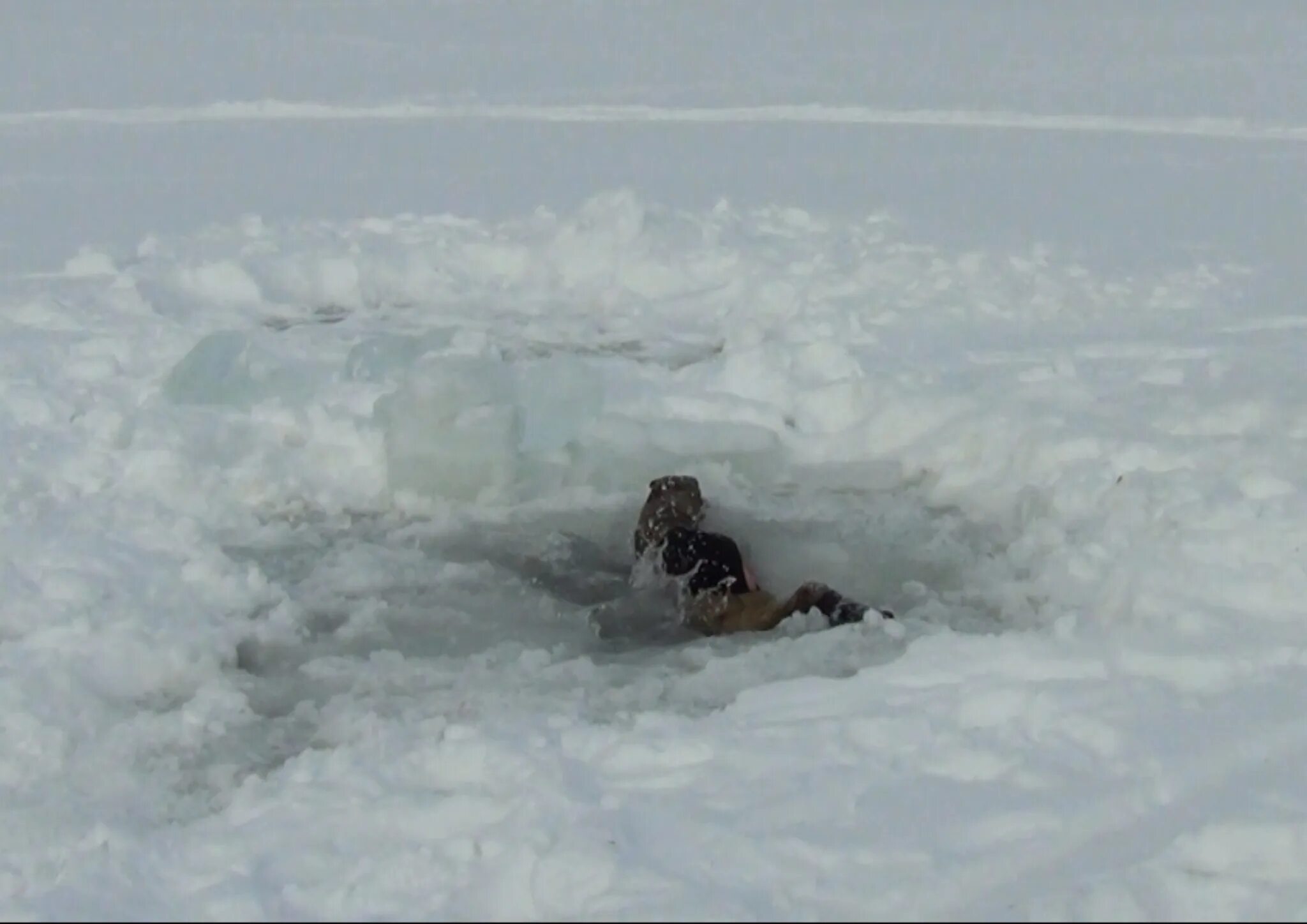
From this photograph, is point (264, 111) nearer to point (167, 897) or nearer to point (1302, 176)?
point (1302, 176)

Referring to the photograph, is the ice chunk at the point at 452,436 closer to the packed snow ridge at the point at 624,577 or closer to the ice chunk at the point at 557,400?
the packed snow ridge at the point at 624,577

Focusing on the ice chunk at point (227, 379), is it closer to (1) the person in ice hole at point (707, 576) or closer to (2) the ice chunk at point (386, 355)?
(2) the ice chunk at point (386, 355)

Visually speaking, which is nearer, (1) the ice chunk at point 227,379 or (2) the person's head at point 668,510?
(2) the person's head at point 668,510

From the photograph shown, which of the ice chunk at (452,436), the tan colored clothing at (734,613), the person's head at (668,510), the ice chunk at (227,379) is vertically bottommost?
the tan colored clothing at (734,613)

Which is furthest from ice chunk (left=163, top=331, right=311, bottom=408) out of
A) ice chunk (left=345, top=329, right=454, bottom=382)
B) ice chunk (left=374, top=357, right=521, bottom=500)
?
ice chunk (left=374, top=357, right=521, bottom=500)

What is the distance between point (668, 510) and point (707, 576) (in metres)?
0.40

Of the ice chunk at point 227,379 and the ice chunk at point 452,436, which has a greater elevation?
the ice chunk at point 227,379

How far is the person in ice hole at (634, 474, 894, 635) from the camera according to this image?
4.39m

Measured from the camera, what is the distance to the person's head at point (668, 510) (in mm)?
4883

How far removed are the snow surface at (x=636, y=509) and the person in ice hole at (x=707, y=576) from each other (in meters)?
0.13

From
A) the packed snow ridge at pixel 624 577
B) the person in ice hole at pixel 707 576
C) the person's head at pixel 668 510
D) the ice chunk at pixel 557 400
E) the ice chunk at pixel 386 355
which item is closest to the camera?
the packed snow ridge at pixel 624 577

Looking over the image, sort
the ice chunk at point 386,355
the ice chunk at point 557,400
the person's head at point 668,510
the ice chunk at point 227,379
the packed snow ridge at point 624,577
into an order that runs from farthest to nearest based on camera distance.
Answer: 1. the ice chunk at point 386,355
2. the ice chunk at point 227,379
3. the ice chunk at point 557,400
4. the person's head at point 668,510
5. the packed snow ridge at point 624,577

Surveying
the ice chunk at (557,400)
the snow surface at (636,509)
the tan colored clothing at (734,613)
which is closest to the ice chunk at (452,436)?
the snow surface at (636,509)

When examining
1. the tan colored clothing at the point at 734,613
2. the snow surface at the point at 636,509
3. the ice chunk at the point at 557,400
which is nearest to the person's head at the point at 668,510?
the snow surface at the point at 636,509
